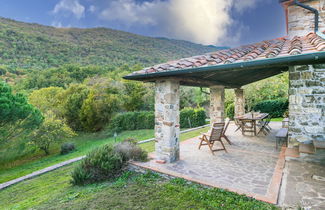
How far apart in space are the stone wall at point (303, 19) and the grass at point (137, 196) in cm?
605

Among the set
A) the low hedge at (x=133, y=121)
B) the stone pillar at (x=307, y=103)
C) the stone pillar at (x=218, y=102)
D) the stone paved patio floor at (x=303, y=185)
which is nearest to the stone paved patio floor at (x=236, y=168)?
the stone paved patio floor at (x=303, y=185)

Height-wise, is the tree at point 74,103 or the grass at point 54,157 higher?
the tree at point 74,103

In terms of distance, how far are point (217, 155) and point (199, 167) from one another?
1.22 m

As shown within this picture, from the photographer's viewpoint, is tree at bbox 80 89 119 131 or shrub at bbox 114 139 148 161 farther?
tree at bbox 80 89 119 131

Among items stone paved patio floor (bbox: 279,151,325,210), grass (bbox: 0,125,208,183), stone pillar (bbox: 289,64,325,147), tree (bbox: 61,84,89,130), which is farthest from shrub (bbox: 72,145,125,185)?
tree (bbox: 61,84,89,130)

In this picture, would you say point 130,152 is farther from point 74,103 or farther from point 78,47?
point 78,47

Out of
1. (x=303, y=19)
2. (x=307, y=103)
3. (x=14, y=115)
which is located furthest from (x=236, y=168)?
(x=14, y=115)

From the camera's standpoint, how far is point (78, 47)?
37.9 metres

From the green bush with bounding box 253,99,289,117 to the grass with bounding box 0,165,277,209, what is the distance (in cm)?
1422

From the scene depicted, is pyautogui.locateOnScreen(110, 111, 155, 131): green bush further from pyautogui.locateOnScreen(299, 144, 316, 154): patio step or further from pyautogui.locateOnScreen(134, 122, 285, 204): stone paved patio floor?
pyautogui.locateOnScreen(299, 144, 316, 154): patio step

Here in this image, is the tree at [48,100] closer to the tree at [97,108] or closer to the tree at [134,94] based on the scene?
the tree at [97,108]

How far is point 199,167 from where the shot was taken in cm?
484

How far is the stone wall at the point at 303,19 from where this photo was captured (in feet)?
20.3

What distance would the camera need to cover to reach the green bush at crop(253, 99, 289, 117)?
15259 mm
